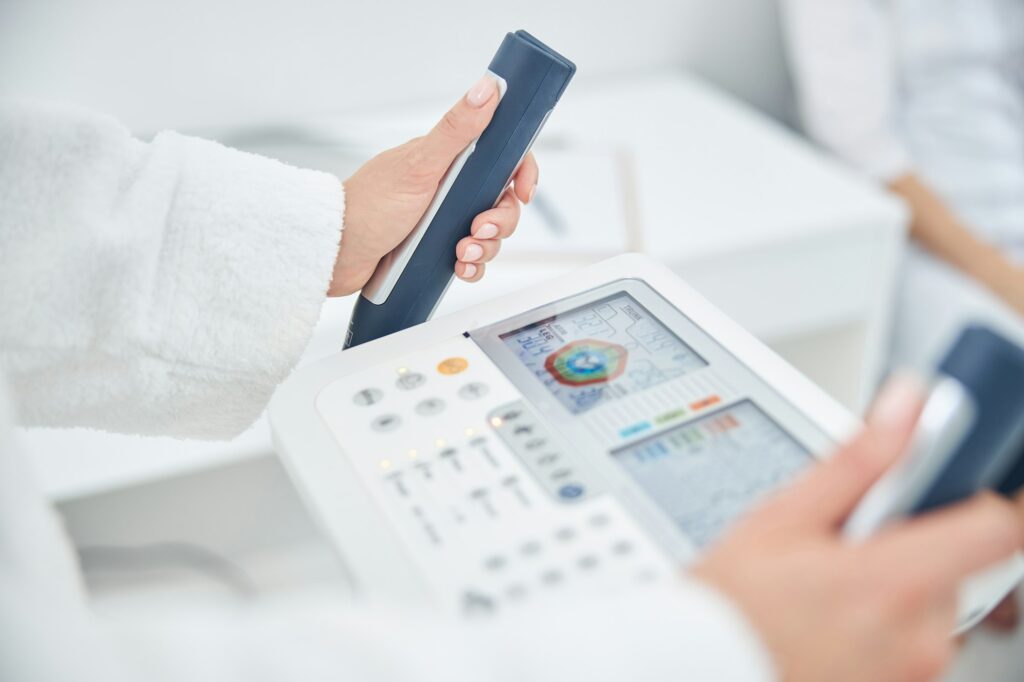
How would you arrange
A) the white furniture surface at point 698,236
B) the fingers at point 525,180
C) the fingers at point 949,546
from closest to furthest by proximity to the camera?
the fingers at point 949,546, the fingers at point 525,180, the white furniture surface at point 698,236

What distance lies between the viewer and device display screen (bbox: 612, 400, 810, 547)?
346 mm

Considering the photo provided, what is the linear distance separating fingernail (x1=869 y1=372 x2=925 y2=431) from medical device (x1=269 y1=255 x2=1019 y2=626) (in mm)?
85

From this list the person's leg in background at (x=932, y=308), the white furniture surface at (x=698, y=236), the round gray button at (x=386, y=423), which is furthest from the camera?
the person's leg in background at (x=932, y=308)

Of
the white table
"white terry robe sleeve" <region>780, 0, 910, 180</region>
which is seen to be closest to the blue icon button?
the white table

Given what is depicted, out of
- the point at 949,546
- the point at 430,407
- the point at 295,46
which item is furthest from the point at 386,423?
the point at 295,46

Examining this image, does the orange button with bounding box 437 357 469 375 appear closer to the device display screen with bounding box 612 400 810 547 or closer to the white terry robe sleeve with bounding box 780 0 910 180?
the device display screen with bounding box 612 400 810 547

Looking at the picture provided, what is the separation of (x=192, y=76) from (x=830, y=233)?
741 millimetres

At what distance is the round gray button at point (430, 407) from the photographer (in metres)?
0.40

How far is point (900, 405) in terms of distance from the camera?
271 mm

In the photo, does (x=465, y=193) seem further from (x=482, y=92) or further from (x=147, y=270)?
(x=147, y=270)

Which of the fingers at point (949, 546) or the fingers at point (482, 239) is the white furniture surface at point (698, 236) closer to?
the fingers at point (482, 239)

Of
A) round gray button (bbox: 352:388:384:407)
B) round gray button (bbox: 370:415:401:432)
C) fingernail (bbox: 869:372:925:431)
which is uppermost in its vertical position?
fingernail (bbox: 869:372:925:431)

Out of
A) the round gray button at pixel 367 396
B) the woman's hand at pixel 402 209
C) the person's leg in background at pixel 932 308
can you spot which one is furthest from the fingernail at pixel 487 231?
the person's leg in background at pixel 932 308

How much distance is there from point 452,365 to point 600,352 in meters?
0.07
